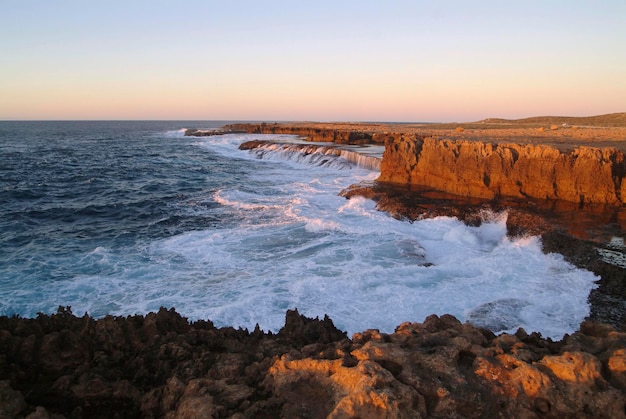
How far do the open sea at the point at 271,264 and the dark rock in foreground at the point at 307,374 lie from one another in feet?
10.4

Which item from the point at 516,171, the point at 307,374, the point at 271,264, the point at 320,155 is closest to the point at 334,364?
the point at 307,374

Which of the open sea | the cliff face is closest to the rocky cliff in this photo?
the cliff face

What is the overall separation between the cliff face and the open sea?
3.58 metres

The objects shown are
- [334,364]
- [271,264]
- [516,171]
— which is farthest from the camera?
[516,171]

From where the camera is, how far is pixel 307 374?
176 inches

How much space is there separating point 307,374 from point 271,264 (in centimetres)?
749

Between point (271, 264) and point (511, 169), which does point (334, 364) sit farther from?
point (511, 169)

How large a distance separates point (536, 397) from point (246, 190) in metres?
21.2

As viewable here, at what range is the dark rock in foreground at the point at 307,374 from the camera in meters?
3.99

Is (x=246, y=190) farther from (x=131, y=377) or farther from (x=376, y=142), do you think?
(x=376, y=142)

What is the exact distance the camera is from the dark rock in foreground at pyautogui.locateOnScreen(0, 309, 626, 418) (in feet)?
13.1

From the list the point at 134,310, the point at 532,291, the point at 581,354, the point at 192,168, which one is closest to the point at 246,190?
the point at 192,168

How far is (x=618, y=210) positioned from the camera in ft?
50.1

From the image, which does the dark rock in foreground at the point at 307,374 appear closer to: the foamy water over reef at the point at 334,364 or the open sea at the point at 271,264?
the foamy water over reef at the point at 334,364
